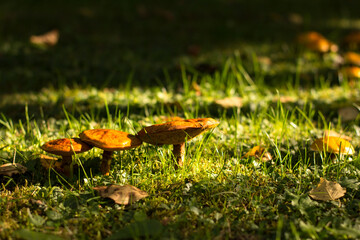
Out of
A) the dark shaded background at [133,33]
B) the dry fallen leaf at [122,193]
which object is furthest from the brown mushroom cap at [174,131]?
the dark shaded background at [133,33]

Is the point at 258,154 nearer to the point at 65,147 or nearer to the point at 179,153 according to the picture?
the point at 179,153

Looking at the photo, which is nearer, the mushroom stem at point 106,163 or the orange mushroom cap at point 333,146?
the mushroom stem at point 106,163

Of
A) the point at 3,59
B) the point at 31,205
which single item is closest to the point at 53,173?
the point at 31,205

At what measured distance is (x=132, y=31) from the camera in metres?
6.09

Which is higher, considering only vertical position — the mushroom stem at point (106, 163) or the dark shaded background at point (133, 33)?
the dark shaded background at point (133, 33)

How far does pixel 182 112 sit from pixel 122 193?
159 cm

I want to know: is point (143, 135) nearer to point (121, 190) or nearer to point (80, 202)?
point (121, 190)

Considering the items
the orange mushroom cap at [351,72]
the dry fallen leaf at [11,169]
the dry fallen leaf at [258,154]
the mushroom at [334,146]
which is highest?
the orange mushroom cap at [351,72]

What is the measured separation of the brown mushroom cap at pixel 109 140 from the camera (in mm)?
2055

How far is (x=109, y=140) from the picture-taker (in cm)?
207

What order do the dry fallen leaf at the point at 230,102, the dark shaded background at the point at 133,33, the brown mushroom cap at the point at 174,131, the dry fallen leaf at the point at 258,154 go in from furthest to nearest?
1. the dark shaded background at the point at 133,33
2. the dry fallen leaf at the point at 230,102
3. the dry fallen leaf at the point at 258,154
4. the brown mushroom cap at the point at 174,131

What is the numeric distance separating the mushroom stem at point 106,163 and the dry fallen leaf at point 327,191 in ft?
3.90

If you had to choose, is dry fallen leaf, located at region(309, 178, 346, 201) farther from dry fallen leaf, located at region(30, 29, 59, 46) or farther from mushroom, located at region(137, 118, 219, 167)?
dry fallen leaf, located at region(30, 29, 59, 46)

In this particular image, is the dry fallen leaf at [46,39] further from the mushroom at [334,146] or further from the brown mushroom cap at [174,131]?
the mushroom at [334,146]
